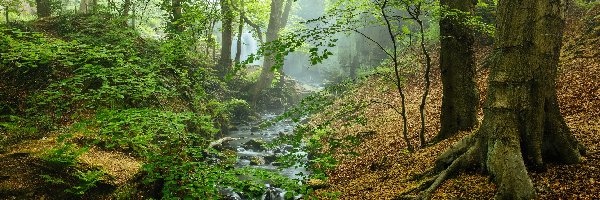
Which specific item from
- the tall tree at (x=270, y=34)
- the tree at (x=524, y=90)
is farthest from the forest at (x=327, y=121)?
the tall tree at (x=270, y=34)

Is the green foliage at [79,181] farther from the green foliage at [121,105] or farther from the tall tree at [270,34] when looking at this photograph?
the tall tree at [270,34]

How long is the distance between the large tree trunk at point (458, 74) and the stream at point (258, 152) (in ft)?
13.2

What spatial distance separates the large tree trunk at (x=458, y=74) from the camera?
7641 millimetres

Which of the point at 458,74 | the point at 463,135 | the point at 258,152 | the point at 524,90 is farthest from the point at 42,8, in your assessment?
the point at 524,90

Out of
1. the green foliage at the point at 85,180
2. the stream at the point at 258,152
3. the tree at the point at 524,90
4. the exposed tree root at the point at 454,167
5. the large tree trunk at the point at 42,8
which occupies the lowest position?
the stream at the point at 258,152

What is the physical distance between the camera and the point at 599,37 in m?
11.9

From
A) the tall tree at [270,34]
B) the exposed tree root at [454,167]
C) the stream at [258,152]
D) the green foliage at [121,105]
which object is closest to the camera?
the green foliage at [121,105]

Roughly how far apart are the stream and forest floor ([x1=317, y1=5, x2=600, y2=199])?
5.24 ft

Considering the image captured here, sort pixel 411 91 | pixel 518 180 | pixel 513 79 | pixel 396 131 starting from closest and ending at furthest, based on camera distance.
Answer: pixel 518 180 < pixel 513 79 < pixel 396 131 < pixel 411 91

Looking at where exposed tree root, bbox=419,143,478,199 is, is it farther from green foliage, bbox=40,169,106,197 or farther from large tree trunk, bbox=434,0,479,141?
green foliage, bbox=40,169,106,197

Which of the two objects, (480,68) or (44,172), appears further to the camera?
(480,68)

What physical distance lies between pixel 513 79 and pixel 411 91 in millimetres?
13291

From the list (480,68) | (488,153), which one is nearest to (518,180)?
(488,153)

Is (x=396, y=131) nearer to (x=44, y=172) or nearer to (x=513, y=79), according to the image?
(x=513, y=79)
